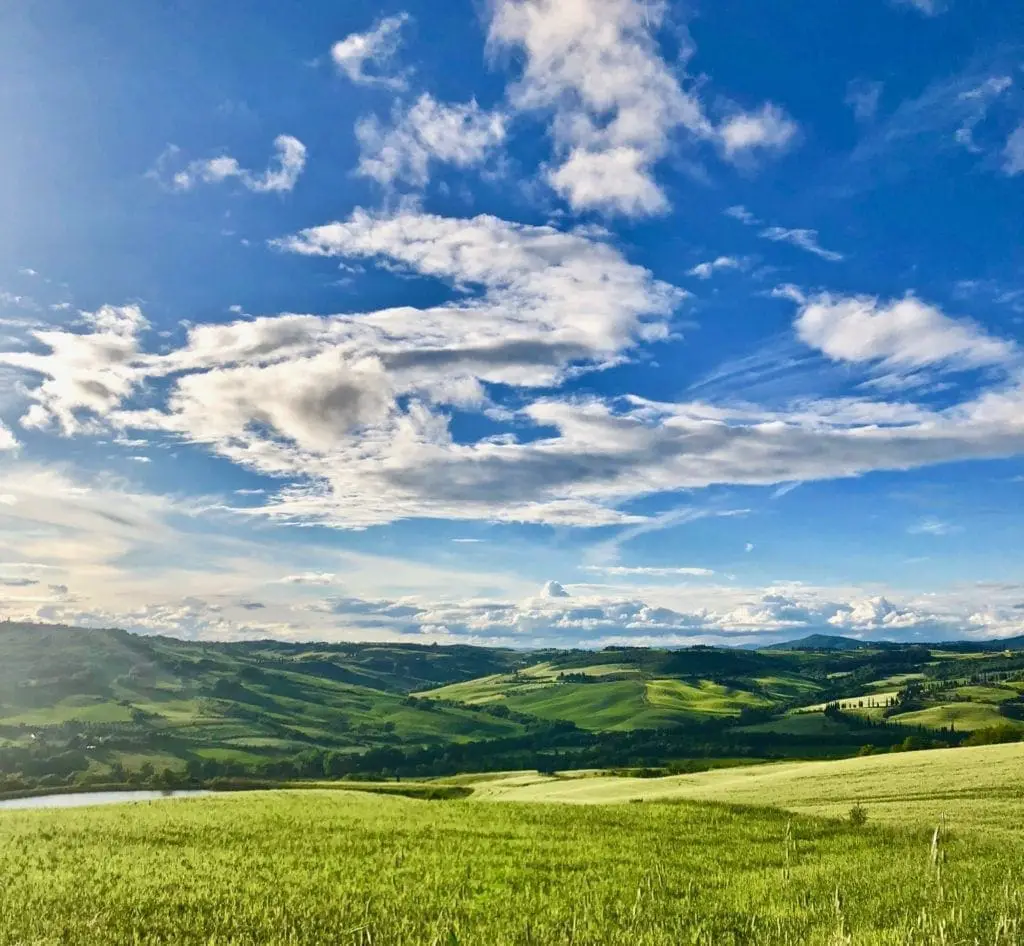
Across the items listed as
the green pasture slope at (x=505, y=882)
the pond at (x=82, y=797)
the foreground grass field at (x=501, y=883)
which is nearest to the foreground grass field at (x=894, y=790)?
the green pasture slope at (x=505, y=882)

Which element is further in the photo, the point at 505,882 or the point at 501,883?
the point at 505,882

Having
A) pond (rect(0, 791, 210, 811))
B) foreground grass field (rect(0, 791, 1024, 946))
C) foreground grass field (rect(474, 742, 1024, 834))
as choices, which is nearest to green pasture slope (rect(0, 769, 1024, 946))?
foreground grass field (rect(0, 791, 1024, 946))

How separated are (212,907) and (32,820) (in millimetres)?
32756

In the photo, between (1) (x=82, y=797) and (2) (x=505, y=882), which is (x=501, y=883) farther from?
(1) (x=82, y=797)

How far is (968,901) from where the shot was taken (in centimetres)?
1579

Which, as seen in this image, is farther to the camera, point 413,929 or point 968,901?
point 968,901

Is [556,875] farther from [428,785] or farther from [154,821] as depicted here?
[428,785]

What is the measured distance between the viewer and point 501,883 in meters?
20.3

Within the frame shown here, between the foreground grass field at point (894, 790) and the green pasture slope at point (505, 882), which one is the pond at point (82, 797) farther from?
the green pasture slope at point (505, 882)

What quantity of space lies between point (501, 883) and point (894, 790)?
37.0 m

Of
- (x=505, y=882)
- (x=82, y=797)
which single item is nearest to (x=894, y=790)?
Answer: (x=505, y=882)

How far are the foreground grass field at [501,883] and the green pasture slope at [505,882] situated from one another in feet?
0.27

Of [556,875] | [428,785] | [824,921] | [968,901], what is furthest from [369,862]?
[428,785]

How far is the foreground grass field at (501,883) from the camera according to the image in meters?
12.9
